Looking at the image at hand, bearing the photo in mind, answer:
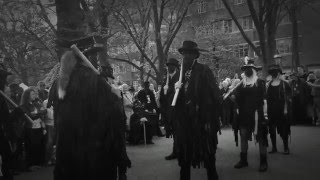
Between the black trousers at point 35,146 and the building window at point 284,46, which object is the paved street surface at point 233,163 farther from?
the building window at point 284,46

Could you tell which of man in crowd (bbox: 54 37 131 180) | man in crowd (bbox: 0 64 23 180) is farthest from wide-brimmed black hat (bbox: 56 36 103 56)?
man in crowd (bbox: 0 64 23 180)

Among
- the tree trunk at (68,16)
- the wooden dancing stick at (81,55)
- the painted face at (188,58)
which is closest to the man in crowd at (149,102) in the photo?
the tree trunk at (68,16)

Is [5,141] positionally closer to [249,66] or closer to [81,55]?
[81,55]

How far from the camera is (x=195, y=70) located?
242 inches

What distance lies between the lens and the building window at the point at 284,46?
4456 cm

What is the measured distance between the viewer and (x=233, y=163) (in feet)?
29.9

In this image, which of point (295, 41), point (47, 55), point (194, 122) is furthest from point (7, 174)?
point (295, 41)

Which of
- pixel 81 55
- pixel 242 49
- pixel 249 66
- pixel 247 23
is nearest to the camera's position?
pixel 81 55

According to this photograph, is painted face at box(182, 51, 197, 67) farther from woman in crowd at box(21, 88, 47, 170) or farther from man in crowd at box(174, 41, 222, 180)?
woman in crowd at box(21, 88, 47, 170)

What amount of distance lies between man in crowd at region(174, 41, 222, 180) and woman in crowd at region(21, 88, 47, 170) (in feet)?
17.1

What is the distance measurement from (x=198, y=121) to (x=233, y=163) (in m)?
3.54

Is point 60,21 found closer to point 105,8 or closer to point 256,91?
point 256,91

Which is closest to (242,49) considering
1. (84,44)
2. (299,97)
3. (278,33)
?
(278,33)

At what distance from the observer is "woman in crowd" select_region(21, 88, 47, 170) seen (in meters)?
10.0
